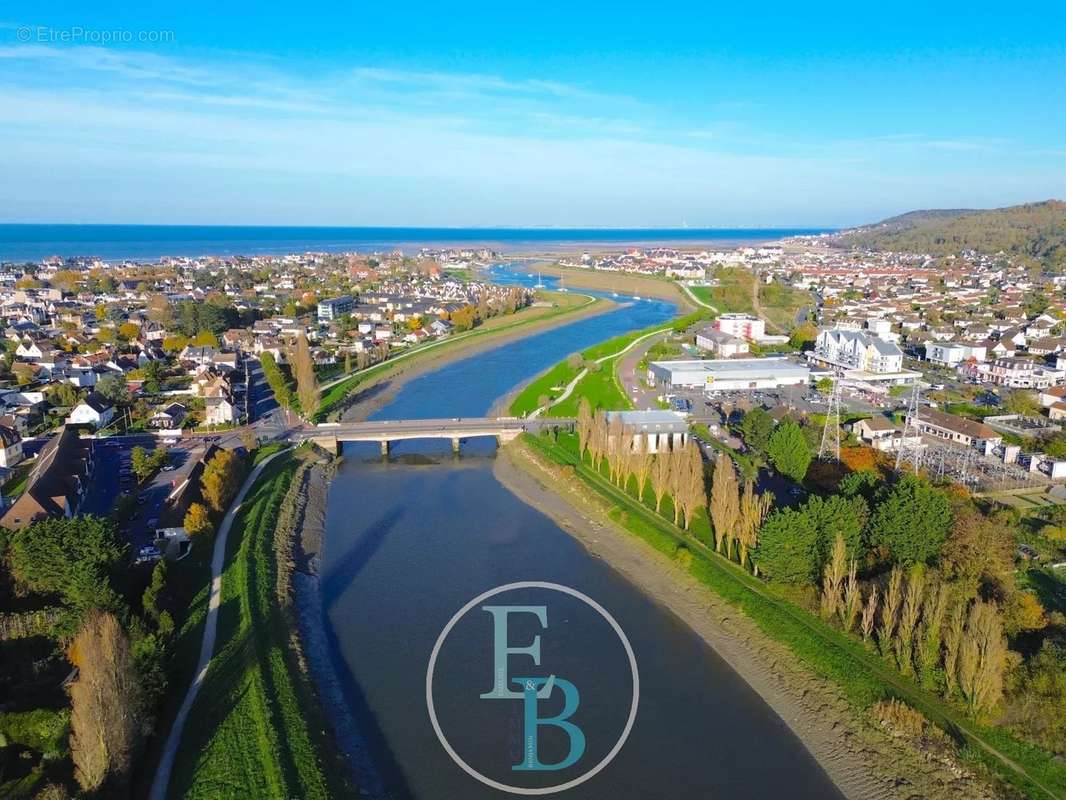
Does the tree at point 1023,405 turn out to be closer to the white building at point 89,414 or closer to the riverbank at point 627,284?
the white building at point 89,414

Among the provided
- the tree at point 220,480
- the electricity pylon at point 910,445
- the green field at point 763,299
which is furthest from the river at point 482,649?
the green field at point 763,299

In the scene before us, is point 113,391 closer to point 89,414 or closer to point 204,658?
point 89,414

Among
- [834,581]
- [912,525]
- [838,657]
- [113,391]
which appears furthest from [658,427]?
[113,391]

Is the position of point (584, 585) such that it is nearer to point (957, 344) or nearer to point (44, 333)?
point (957, 344)

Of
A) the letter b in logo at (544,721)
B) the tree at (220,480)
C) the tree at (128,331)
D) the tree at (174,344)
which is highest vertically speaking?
the tree at (128,331)

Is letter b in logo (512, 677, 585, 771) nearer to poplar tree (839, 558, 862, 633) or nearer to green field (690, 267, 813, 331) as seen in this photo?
poplar tree (839, 558, 862, 633)
